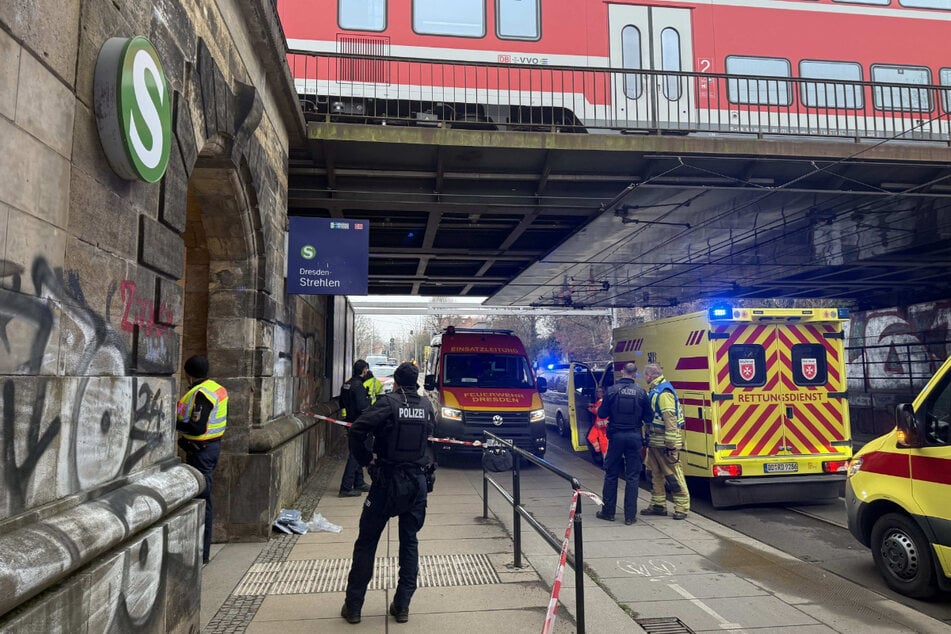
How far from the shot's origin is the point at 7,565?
2119 mm

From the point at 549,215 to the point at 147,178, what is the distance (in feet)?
29.5

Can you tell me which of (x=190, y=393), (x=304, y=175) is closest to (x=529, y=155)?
(x=304, y=175)

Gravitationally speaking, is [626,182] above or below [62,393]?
above

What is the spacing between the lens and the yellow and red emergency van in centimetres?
1165

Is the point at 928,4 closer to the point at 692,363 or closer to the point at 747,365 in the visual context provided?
the point at 747,365

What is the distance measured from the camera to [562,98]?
10430mm

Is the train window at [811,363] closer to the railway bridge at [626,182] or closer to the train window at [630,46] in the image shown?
the railway bridge at [626,182]

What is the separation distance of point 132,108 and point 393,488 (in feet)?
9.17

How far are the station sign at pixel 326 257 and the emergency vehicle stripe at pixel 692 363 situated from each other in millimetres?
4838

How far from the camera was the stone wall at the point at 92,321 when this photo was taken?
93.6 inches

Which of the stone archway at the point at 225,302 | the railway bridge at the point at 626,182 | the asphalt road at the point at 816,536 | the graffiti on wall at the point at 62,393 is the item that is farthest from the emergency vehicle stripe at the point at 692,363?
the graffiti on wall at the point at 62,393

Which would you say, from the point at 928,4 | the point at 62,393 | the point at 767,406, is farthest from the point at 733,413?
A: the point at 928,4

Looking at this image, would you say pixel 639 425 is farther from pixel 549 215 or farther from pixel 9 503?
pixel 9 503

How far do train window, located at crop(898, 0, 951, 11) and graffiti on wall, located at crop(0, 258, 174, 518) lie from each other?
1586 centimetres
